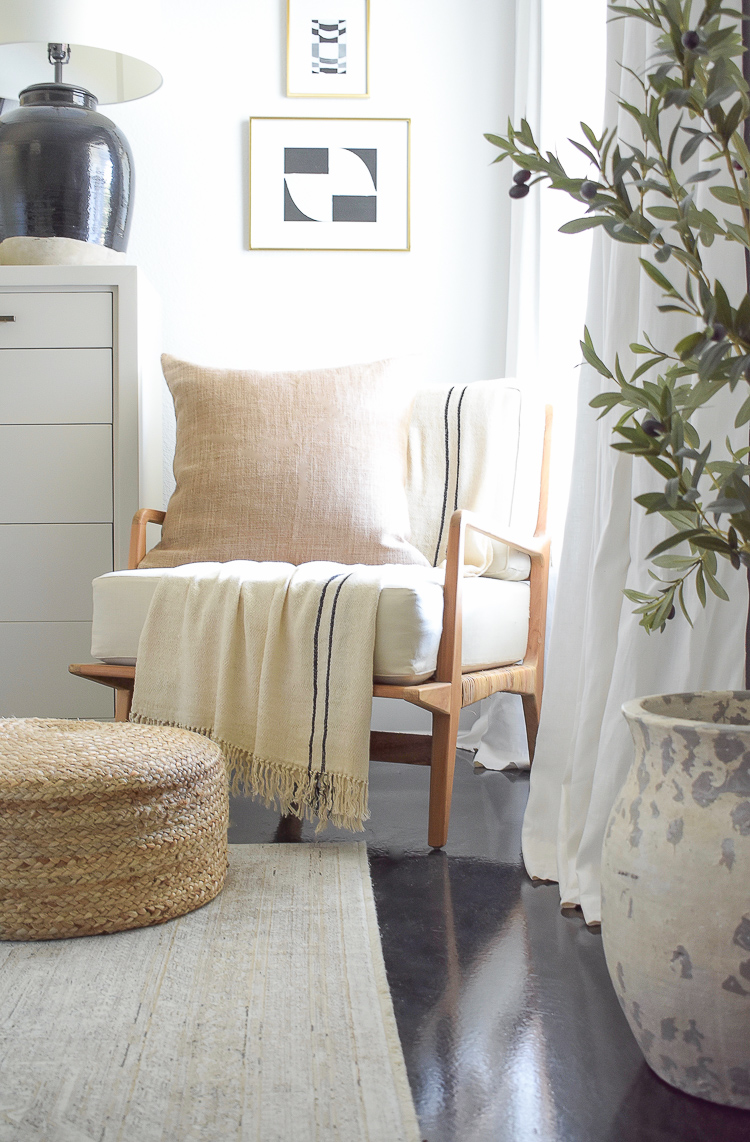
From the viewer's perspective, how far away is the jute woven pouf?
1.16 meters

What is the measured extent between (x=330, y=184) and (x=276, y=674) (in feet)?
5.25

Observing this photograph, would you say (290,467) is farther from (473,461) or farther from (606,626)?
(606,626)

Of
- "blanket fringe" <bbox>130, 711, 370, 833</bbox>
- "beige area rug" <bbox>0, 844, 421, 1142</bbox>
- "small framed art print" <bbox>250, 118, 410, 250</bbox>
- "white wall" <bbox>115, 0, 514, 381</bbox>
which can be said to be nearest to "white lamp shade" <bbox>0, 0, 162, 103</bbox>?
"white wall" <bbox>115, 0, 514, 381</bbox>

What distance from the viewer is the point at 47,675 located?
2.21m

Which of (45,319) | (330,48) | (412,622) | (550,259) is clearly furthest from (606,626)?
(330,48)

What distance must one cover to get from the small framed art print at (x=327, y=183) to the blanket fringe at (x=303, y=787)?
1579 millimetres

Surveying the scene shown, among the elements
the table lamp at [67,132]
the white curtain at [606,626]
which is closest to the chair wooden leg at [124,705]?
the white curtain at [606,626]

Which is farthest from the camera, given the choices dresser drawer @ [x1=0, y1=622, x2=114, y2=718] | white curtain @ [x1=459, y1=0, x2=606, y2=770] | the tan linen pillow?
dresser drawer @ [x1=0, y1=622, x2=114, y2=718]

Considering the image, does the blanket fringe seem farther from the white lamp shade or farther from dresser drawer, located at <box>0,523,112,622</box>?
the white lamp shade

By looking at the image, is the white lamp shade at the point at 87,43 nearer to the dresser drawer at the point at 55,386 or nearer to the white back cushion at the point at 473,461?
the dresser drawer at the point at 55,386

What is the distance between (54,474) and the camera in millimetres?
2242

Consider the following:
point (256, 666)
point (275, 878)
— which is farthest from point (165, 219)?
point (275, 878)

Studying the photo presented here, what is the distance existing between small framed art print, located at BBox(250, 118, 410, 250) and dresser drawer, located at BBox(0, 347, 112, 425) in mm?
652

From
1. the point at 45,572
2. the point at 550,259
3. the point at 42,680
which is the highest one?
the point at 550,259
